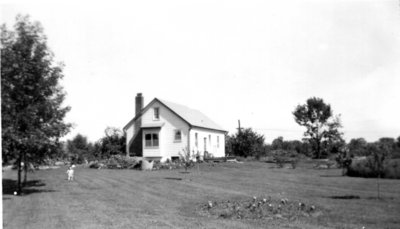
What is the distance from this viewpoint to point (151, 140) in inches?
1658

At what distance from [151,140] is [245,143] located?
55.0 feet

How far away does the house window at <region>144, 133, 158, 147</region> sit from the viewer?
4200 centimetres

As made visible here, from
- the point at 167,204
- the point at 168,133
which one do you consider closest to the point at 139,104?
the point at 168,133

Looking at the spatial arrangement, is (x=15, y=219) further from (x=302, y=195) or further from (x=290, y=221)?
(x=302, y=195)

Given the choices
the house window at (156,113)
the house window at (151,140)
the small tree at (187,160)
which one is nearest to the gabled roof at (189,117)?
the house window at (156,113)

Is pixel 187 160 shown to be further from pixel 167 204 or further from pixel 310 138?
pixel 310 138

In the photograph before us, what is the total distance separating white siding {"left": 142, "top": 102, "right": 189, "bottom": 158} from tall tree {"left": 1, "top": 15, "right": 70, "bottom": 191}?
2433 cm

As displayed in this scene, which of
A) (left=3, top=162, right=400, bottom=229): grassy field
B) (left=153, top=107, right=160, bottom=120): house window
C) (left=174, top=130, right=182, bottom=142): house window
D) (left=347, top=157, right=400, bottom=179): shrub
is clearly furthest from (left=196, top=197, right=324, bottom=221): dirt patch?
(left=153, top=107, right=160, bottom=120): house window

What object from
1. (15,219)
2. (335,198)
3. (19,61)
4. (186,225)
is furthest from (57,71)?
(335,198)

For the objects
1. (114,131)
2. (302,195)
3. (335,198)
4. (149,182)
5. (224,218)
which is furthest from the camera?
(114,131)

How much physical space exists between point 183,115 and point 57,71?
26.4m

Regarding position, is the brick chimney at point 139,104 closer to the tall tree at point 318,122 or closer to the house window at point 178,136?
the house window at point 178,136

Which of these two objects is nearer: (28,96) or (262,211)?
(262,211)

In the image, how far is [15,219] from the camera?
11961mm
